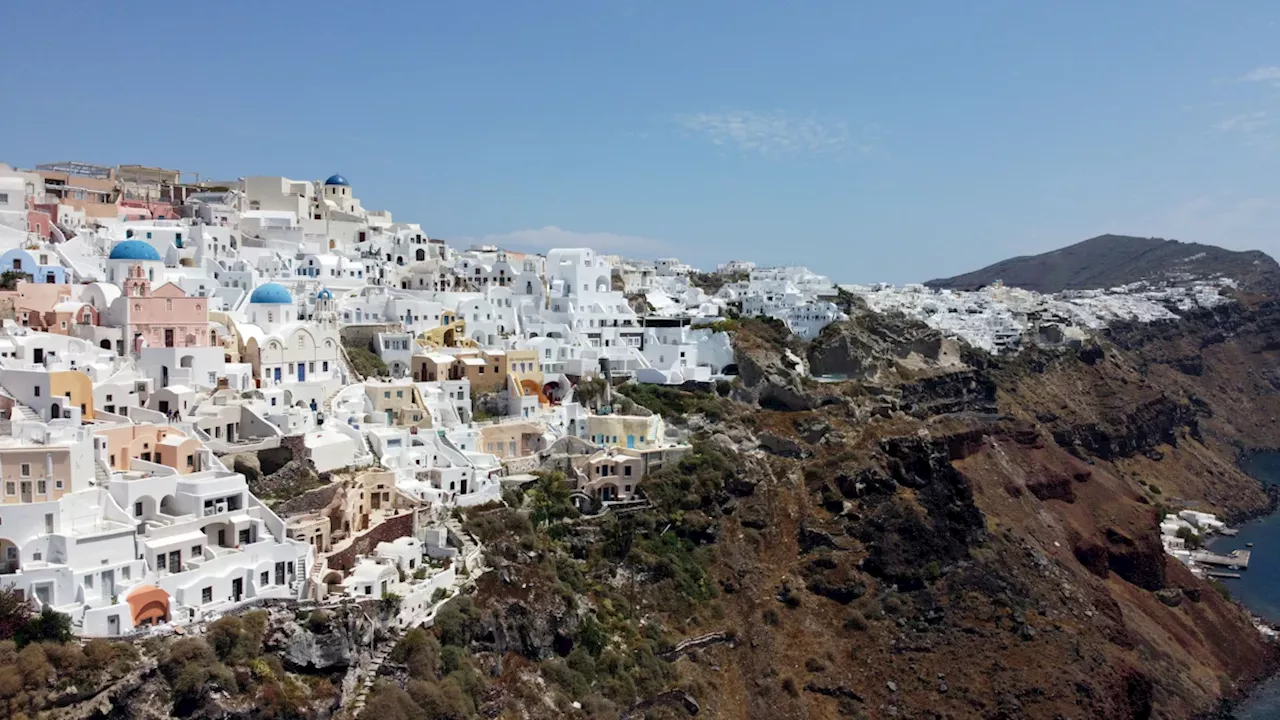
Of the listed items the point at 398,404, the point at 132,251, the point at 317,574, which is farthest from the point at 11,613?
the point at 132,251

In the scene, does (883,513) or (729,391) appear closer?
(883,513)

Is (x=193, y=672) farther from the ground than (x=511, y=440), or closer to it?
closer to it

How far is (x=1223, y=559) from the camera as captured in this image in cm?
5838

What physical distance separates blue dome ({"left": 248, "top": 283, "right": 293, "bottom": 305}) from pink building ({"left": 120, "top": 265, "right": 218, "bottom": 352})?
399cm

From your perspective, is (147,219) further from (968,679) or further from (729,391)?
(968,679)

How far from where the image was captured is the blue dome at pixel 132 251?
36688 millimetres

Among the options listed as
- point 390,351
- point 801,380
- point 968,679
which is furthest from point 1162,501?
point 390,351

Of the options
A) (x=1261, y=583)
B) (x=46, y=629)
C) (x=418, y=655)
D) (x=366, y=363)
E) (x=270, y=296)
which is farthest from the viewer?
(x=1261, y=583)

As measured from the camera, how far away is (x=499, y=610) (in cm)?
2866

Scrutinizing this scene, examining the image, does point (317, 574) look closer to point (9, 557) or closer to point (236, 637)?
point (236, 637)

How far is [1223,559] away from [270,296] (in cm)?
5402

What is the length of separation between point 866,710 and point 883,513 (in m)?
10.5

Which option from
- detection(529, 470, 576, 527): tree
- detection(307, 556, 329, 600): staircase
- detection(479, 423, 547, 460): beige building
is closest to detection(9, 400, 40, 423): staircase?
detection(307, 556, 329, 600): staircase

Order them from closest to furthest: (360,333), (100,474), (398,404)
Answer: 1. (100,474)
2. (398,404)
3. (360,333)
